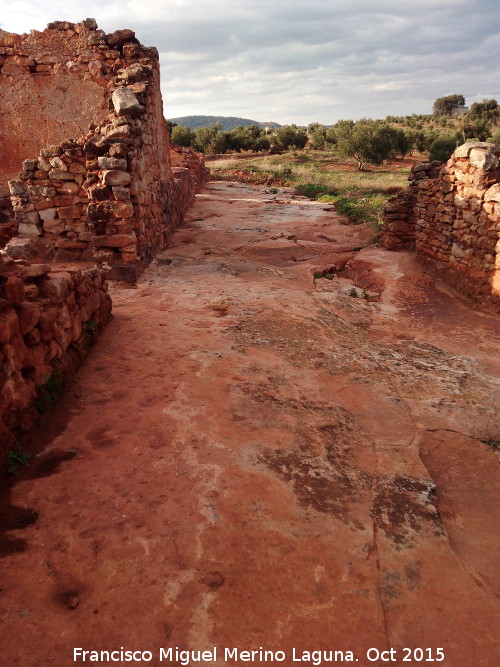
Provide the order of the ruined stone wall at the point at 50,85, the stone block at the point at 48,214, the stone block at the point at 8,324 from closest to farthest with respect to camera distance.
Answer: the stone block at the point at 8,324 < the stone block at the point at 48,214 < the ruined stone wall at the point at 50,85

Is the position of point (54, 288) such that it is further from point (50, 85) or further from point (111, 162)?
point (50, 85)

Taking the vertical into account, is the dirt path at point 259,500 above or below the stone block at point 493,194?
below

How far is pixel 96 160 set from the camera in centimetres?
708

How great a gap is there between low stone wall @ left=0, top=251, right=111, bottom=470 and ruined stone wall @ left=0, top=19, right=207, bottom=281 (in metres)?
2.80

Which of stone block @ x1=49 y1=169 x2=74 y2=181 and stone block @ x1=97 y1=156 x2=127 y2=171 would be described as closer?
stone block @ x1=97 y1=156 x2=127 y2=171

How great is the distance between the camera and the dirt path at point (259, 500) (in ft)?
6.43

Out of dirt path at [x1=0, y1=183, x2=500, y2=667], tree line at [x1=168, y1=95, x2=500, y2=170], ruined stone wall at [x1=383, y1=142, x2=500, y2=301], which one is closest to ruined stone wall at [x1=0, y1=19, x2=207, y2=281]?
dirt path at [x1=0, y1=183, x2=500, y2=667]

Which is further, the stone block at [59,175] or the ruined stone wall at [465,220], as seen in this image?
the stone block at [59,175]

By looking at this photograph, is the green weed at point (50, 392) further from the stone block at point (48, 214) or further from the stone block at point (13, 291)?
the stone block at point (48, 214)

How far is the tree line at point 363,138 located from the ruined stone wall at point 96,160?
2213 centimetres

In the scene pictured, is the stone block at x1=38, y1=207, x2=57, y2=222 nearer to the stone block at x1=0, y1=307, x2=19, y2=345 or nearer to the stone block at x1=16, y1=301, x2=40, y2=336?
the stone block at x1=16, y1=301, x2=40, y2=336

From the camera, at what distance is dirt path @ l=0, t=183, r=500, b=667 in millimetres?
1959

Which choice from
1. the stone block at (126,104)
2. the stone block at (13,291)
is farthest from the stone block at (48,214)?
the stone block at (13,291)

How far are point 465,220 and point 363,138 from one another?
82.6 feet
